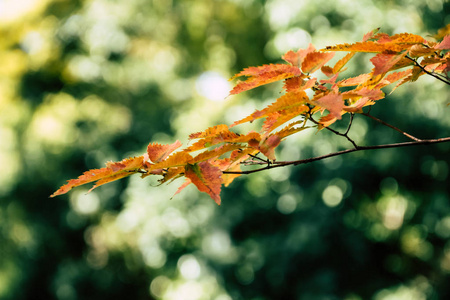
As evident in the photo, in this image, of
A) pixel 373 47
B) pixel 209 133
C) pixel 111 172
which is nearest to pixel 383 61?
pixel 373 47

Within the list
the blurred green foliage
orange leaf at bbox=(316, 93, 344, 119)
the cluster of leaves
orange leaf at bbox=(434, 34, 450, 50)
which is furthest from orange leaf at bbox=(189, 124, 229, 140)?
the blurred green foliage

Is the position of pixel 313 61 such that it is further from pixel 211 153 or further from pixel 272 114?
pixel 211 153

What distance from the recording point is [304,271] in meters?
3.24

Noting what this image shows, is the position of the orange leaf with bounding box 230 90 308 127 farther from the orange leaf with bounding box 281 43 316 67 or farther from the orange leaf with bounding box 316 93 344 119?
the orange leaf with bounding box 281 43 316 67

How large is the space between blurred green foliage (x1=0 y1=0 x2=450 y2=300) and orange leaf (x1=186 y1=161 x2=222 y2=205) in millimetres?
2421

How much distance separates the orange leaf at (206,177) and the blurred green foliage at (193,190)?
7.94ft

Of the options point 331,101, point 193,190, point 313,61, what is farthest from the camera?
point 193,190

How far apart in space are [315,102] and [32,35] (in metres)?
5.64

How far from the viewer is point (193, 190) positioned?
11.8ft

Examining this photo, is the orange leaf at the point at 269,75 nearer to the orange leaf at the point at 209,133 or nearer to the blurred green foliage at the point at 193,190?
the orange leaf at the point at 209,133

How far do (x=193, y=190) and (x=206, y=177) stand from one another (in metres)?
2.94

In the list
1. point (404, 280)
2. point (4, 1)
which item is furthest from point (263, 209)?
point (4, 1)

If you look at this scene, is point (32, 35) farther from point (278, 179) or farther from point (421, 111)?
point (421, 111)

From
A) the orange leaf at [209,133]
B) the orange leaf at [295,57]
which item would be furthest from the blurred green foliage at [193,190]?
the orange leaf at [209,133]
